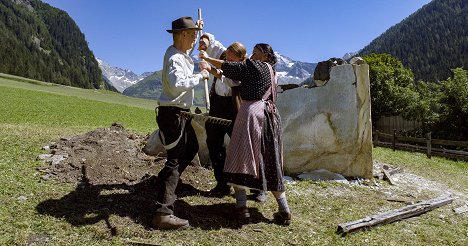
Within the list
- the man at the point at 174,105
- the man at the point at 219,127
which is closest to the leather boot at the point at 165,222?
the man at the point at 174,105

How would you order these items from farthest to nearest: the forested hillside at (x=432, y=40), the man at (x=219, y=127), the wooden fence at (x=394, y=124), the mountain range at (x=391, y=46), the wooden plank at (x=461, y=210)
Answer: the mountain range at (x=391, y=46)
the forested hillside at (x=432, y=40)
the wooden fence at (x=394, y=124)
the wooden plank at (x=461, y=210)
the man at (x=219, y=127)

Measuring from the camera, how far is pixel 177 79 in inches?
180

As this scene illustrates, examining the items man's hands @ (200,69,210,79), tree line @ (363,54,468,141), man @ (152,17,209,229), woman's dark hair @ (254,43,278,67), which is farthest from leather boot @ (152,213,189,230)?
tree line @ (363,54,468,141)

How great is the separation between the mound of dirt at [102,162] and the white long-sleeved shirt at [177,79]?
2.15 meters

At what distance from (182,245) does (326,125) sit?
5.08 meters

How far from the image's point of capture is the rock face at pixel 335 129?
326 inches

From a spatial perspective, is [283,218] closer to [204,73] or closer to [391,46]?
[204,73]

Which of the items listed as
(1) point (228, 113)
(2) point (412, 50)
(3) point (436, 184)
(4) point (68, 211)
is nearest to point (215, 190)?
(1) point (228, 113)

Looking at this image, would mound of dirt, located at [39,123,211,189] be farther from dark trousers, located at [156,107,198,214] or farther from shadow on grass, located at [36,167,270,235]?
dark trousers, located at [156,107,198,214]

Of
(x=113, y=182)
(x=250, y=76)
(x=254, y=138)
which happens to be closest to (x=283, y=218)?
(x=254, y=138)

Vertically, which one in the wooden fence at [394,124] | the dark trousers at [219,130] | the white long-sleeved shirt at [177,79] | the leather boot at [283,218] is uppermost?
the white long-sleeved shirt at [177,79]

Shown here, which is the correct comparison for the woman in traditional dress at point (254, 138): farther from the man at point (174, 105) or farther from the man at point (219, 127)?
the man at point (219, 127)

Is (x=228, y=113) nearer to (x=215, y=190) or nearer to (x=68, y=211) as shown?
(x=215, y=190)

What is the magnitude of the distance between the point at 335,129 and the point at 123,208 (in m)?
5.06
